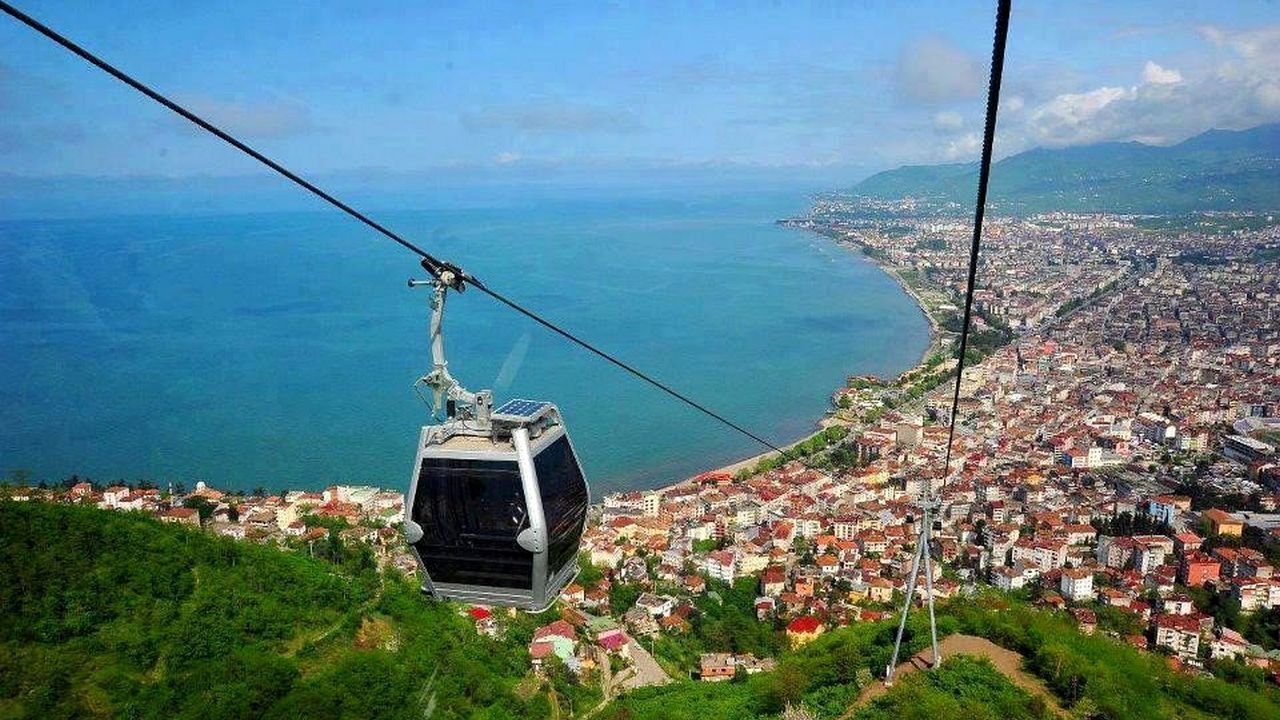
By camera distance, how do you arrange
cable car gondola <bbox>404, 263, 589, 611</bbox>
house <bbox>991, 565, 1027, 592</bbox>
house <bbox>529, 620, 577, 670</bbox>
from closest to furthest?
Result: cable car gondola <bbox>404, 263, 589, 611</bbox>
house <bbox>529, 620, 577, 670</bbox>
house <bbox>991, 565, 1027, 592</bbox>

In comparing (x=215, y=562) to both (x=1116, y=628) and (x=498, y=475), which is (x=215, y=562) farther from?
(x=1116, y=628)

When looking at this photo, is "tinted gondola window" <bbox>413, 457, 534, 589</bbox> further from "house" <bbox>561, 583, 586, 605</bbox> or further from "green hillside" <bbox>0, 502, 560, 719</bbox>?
"house" <bbox>561, 583, 586, 605</bbox>

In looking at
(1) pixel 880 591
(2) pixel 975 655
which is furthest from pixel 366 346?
(2) pixel 975 655

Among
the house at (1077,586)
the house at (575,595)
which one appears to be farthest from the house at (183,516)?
the house at (1077,586)

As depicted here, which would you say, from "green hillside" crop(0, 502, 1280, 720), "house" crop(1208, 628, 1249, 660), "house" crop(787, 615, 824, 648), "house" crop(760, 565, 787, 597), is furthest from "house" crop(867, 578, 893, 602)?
"house" crop(1208, 628, 1249, 660)

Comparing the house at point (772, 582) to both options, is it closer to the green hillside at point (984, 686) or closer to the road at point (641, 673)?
the road at point (641, 673)
